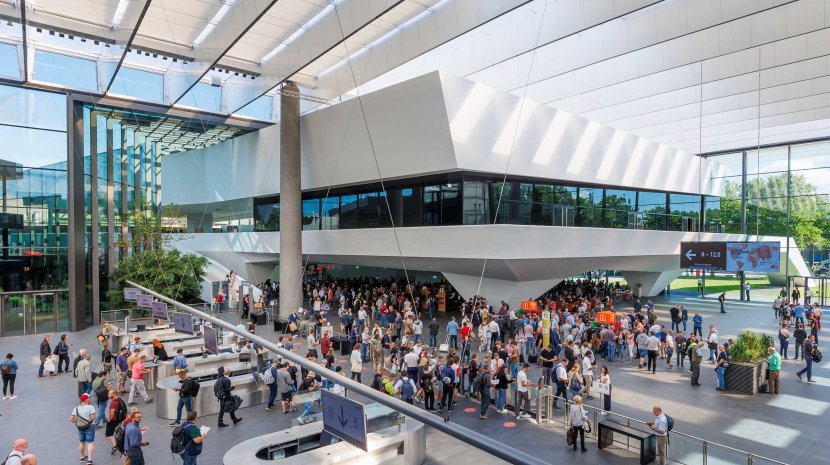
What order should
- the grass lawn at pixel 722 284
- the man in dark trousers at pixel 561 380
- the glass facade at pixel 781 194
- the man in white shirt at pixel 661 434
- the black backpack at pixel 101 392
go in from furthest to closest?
the grass lawn at pixel 722 284
the glass facade at pixel 781 194
the man in dark trousers at pixel 561 380
the black backpack at pixel 101 392
the man in white shirt at pixel 661 434

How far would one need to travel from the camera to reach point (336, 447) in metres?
7.95

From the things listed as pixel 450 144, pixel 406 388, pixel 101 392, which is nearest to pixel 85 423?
pixel 101 392

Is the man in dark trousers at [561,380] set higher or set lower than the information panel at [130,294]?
lower

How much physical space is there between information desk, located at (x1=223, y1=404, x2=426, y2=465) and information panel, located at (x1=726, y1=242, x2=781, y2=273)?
13378 millimetres

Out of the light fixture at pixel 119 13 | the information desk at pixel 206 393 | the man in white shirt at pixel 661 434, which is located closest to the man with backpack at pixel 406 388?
the information desk at pixel 206 393

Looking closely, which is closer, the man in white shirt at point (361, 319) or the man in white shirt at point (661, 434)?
the man in white shirt at point (661, 434)

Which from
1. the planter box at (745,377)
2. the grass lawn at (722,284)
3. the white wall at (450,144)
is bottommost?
the grass lawn at (722,284)

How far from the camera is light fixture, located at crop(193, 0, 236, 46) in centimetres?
1509

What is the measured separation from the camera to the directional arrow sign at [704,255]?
17.3 metres

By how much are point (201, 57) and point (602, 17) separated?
Result: 14012 mm

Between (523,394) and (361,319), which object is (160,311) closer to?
(361,319)

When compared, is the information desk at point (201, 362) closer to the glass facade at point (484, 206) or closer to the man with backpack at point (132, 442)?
the man with backpack at point (132, 442)

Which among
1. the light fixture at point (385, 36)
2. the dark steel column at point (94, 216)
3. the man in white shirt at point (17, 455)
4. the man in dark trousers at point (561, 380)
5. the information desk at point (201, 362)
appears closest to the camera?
the man in white shirt at point (17, 455)

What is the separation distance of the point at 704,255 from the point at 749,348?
216 inches
